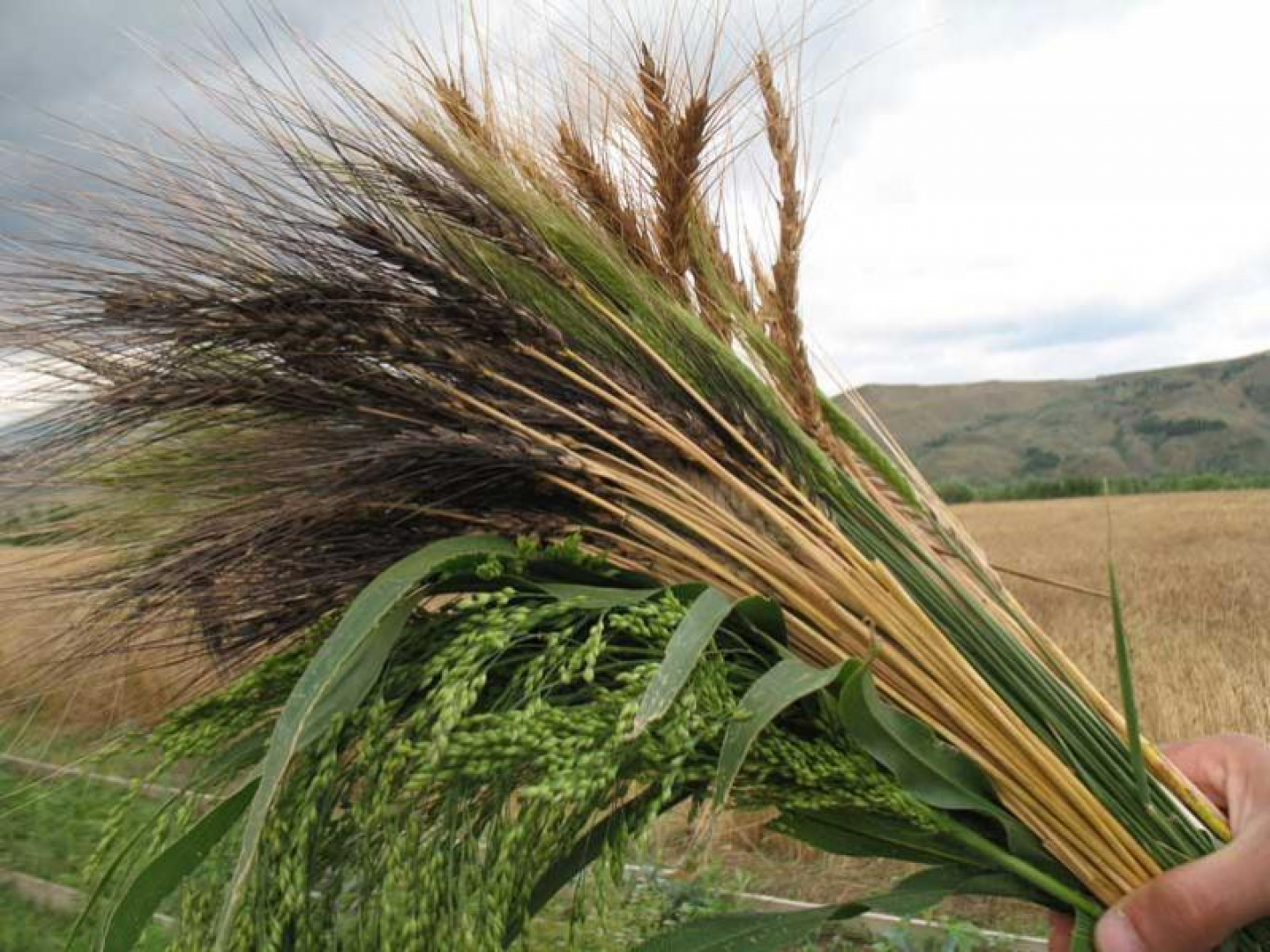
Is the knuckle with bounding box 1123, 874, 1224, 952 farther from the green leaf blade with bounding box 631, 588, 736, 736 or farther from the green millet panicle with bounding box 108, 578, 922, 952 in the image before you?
the green leaf blade with bounding box 631, 588, 736, 736

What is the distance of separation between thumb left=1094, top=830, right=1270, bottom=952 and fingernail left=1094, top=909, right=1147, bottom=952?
11 mm

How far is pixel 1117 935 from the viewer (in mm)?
1280

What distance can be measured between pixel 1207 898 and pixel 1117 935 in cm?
12

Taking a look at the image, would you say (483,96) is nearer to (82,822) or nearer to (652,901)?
(652,901)

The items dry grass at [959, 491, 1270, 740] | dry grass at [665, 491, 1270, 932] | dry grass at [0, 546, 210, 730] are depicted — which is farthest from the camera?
dry grass at [959, 491, 1270, 740]

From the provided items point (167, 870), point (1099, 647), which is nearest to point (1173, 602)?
point (1099, 647)

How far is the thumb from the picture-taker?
1.22 m

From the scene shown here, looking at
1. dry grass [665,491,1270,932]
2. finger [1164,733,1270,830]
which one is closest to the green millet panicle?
finger [1164,733,1270,830]

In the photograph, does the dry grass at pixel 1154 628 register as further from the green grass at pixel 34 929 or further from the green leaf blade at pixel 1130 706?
the green grass at pixel 34 929

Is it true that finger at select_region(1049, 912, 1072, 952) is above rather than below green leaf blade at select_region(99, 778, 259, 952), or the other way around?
below

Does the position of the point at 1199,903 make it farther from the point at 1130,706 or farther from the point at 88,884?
the point at 88,884

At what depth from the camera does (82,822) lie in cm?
491

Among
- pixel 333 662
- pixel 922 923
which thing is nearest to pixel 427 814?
pixel 333 662

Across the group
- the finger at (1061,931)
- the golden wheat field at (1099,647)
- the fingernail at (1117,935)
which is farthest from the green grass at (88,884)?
the fingernail at (1117,935)
